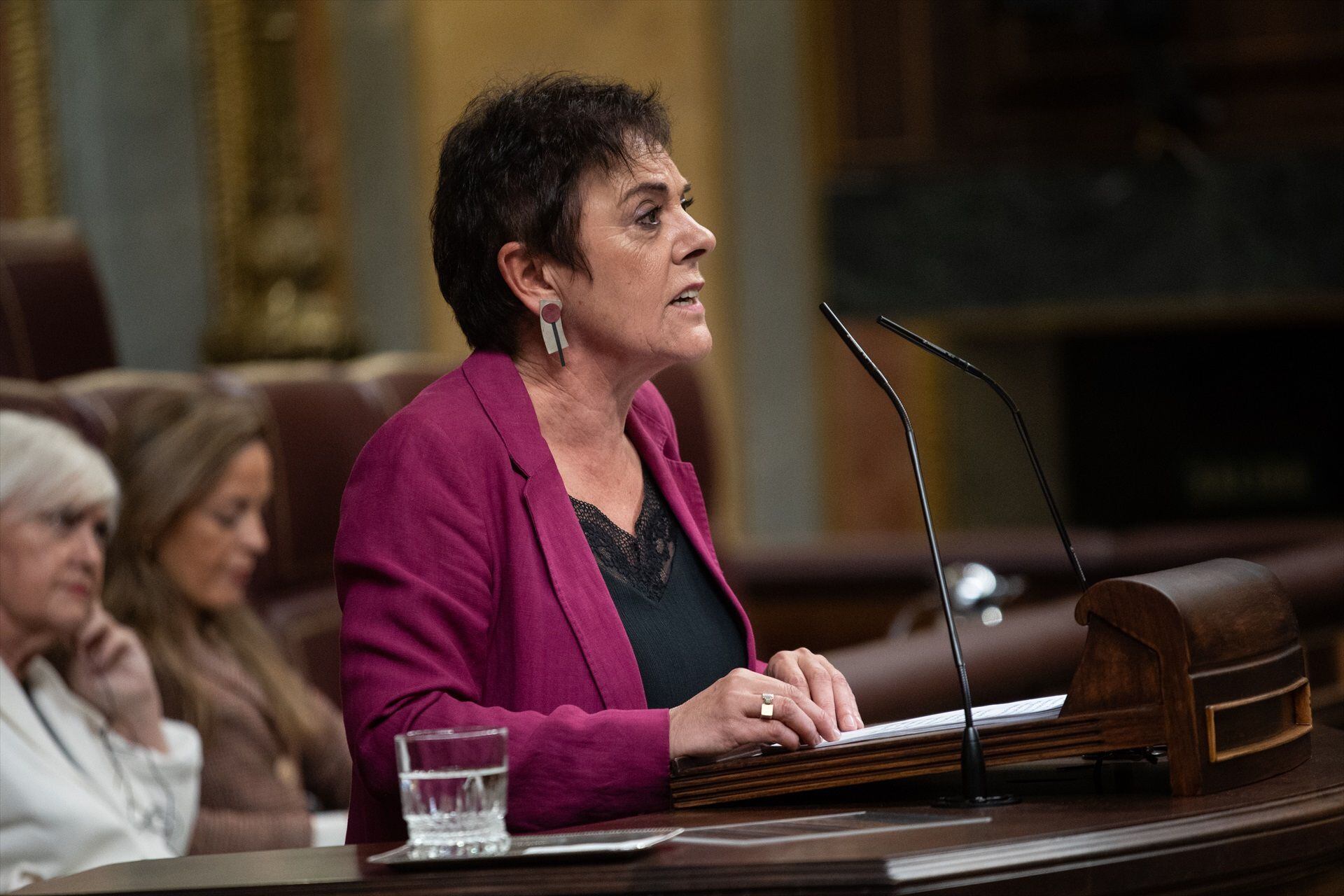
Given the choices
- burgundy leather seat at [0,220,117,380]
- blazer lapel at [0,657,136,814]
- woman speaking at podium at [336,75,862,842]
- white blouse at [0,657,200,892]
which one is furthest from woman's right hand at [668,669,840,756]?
burgundy leather seat at [0,220,117,380]

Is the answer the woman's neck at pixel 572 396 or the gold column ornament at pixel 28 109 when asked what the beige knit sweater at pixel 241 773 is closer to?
the woman's neck at pixel 572 396

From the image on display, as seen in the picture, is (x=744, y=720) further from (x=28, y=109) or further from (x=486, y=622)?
(x=28, y=109)

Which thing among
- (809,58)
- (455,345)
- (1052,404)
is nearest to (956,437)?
(1052,404)

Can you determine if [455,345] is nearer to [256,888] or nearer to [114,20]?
[114,20]

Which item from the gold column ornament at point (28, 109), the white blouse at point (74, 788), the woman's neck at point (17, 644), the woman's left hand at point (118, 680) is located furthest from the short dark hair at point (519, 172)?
the gold column ornament at point (28, 109)

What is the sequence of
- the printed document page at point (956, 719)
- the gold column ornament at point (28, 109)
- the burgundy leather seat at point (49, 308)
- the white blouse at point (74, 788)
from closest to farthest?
the printed document page at point (956, 719) < the white blouse at point (74, 788) < the burgundy leather seat at point (49, 308) < the gold column ornament at point (28, 109)

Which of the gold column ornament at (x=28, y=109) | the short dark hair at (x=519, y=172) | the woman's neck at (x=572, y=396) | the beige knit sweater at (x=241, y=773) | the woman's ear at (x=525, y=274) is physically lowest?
the beige knit sweater at (x=241, y=773)

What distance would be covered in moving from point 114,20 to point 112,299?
868mm

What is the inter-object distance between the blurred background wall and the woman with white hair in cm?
310

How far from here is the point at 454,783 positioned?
1173 millimetres

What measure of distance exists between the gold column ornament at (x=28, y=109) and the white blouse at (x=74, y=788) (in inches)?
122

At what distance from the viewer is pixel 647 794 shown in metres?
1.38

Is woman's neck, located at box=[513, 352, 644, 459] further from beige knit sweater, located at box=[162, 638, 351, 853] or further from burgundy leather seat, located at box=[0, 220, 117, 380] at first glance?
burgundy leather seat, located at box=[0, 220, 117, 380]

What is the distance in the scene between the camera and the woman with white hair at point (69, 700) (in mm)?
2111
